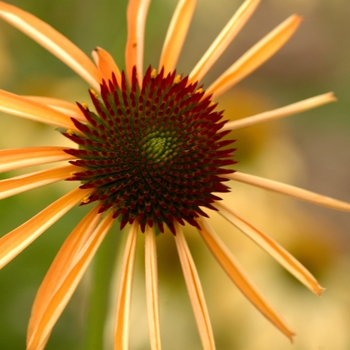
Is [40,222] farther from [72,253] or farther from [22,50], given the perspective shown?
[22,50]

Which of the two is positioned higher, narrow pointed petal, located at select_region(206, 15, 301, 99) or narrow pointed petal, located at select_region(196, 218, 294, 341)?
narrow pointed petal, located at select_region(206, 15, 301, 99)

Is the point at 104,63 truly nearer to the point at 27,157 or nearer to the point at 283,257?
the point at 27,157

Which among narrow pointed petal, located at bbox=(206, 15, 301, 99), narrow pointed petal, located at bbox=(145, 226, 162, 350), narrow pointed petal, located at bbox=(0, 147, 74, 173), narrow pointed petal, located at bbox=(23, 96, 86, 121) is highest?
narrow pointed petal, located at bbox=(23, 96, 86, 121)

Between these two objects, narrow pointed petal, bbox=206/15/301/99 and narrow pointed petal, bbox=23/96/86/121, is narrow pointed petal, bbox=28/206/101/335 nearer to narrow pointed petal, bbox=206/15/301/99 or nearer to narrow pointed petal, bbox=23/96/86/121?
narrow pointed petal, bbox=23/96/86/121

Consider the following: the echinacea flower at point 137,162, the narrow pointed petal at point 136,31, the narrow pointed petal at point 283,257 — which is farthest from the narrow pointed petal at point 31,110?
the narrow pointed petal at point 283,257

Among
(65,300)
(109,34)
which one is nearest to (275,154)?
(109,34)

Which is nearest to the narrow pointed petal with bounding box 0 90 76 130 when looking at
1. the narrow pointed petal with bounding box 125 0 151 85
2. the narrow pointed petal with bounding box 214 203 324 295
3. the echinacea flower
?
the echinacea flower

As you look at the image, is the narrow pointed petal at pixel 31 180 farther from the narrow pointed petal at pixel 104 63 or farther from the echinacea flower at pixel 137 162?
the narrow pointed petal at pixel 104 63
